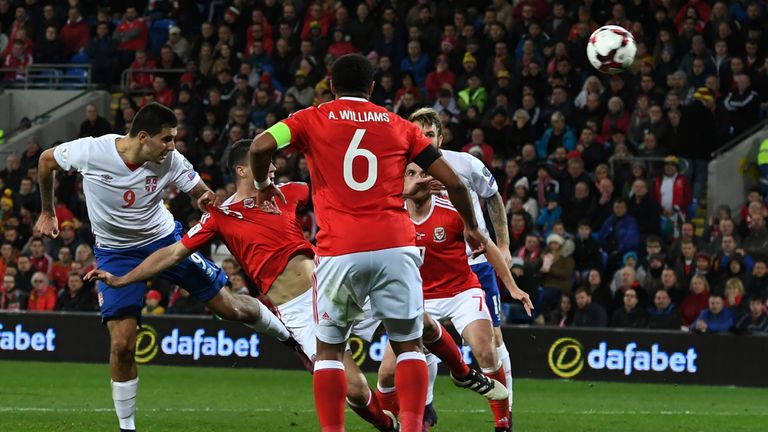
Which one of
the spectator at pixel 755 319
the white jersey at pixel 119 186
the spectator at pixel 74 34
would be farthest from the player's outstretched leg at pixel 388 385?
the spectator at pixel 74 34

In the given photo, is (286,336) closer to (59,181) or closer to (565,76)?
(565,76)

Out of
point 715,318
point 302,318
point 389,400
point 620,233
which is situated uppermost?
point 302,318

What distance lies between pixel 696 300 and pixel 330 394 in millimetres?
11685

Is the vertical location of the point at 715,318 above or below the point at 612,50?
below

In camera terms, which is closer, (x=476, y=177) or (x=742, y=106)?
(x=476, y=177)

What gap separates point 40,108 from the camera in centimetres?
2742

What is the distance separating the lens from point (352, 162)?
775 centimetres

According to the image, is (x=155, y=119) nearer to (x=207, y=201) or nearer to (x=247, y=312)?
(x=207, y=201)

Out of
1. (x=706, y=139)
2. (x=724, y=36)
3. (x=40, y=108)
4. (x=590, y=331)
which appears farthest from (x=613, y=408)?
(x=40, y=108)

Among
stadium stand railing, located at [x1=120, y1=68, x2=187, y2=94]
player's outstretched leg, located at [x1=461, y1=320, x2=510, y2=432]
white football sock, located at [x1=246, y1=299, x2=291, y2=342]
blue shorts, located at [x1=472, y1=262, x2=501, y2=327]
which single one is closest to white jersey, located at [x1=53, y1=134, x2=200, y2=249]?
white football sock, located at [x1=246, y1=299, x2=291, y2=342]

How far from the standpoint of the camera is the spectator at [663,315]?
18281mm

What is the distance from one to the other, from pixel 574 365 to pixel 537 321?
1297 mm

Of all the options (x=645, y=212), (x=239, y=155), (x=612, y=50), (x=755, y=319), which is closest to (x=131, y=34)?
(x=645, y=212)

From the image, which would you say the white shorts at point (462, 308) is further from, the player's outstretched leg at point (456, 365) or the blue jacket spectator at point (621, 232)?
the blue jacket spectator at point (621, 232)
